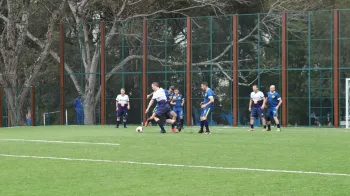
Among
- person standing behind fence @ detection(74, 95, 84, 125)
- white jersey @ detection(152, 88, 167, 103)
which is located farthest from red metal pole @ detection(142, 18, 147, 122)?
white jersey @ detection(152, 88, 167, 103)

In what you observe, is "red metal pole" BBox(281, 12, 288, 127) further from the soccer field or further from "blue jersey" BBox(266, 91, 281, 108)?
the soccer field

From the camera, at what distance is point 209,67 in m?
45.8

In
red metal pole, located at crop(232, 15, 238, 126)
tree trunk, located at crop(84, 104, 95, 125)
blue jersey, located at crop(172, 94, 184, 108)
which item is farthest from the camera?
tree trunk, located at crop(84, 104, 95, 125)

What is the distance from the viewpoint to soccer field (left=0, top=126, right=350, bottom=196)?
38.0 feet

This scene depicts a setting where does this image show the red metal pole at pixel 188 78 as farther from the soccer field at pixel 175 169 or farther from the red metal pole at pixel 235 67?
the soccer field at pixel 175 169

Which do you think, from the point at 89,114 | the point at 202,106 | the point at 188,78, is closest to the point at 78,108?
the point at 89,114

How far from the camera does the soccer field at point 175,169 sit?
38.0ft

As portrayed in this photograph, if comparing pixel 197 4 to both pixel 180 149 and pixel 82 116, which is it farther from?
pixel 180 149

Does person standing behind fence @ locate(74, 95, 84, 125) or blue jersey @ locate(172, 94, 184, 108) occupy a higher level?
blue jersey @ locate(172, 94, 184, 108)

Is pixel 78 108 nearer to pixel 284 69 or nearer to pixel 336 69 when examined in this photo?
pixel 284 69

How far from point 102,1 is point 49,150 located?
113 feet

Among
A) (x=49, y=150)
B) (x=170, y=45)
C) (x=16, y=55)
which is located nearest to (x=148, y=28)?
(x=170, y=45)

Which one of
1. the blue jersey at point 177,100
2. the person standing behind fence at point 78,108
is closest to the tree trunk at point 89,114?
the person standing behind fence at point 78,108

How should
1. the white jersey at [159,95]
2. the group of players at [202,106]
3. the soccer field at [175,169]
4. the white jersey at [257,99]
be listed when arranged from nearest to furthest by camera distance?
1. the soccer field at [175,169]
2. the group of players at [202,106]
3. the white jersey at [159,95]
4. the white jersey at [257,99]
